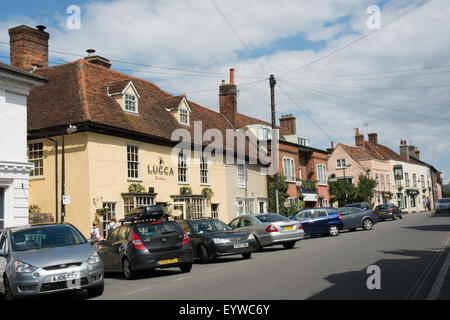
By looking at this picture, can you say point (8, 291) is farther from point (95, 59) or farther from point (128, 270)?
point (95, 59)

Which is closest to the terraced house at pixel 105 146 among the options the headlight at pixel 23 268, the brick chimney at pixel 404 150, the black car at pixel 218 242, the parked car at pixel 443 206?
the black car at pixel 218 242

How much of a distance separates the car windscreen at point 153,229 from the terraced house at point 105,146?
7367 millimetres

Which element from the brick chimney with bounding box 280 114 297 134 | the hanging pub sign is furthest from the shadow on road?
the hanging pub sign

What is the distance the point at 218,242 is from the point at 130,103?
499 inches

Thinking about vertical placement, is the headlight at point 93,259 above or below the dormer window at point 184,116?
below

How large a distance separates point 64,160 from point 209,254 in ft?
33.1

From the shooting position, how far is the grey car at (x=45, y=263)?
29.9 feet

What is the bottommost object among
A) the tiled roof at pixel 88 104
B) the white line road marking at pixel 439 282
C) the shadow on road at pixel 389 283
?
the white line road marking at pixel 439 282

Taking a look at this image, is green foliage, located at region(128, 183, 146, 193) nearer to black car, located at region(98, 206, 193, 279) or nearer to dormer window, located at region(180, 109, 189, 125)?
dormer window, located at region(180, 109, 189, 125)

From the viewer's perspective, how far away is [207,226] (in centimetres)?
1652

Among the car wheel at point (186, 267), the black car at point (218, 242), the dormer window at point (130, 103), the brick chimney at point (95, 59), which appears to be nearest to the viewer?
the car wheel at point (186, 267)

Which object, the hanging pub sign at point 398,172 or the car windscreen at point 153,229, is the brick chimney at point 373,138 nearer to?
the hanging pub sign at point 398,172

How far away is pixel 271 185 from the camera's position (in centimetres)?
3841

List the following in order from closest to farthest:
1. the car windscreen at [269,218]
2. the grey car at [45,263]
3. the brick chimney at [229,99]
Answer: the grey car at [45,263] → the car windscreen at [269,218] → the brick chimney at [229,99]
